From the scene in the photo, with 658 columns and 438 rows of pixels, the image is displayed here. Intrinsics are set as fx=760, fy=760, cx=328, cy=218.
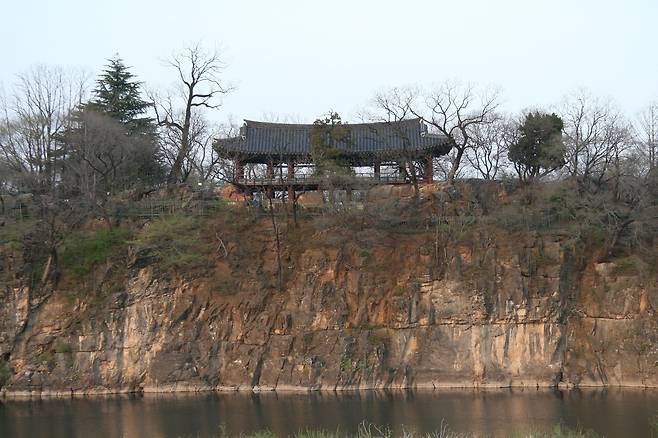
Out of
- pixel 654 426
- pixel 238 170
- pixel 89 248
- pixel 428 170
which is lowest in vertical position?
pixel 654 426

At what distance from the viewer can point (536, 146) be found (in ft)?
135

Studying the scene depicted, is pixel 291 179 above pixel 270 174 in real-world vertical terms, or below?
below

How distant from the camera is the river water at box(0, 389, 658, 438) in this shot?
25062mm

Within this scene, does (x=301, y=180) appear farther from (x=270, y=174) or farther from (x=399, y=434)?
(x=399, y=434)

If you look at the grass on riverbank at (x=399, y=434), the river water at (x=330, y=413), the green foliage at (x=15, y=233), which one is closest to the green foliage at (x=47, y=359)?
the river water at (x=330, y=413)

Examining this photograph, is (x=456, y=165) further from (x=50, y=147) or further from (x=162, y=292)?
(x=50, y=147)

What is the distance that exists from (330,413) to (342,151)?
18471 millimetres

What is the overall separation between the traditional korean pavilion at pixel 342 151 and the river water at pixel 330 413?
13.6 metres

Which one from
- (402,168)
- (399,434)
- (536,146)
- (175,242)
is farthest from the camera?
(402,168)

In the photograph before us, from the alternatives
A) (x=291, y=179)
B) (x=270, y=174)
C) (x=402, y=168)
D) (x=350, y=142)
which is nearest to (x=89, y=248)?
(x=270, y=174)

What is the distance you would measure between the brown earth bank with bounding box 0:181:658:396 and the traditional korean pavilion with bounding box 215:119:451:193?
175 inches

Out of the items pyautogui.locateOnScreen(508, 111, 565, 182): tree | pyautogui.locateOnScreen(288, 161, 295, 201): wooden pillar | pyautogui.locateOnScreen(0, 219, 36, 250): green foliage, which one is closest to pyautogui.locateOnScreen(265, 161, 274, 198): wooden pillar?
pyautogui.locateOnScreen(288, 161, 295, 201): wooden pillar

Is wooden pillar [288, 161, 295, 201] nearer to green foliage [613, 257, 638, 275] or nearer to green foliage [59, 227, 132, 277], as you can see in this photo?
green foliage [59, 227, 132, 277]

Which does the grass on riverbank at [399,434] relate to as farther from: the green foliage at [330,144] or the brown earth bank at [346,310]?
the green foliage at [330,144]
